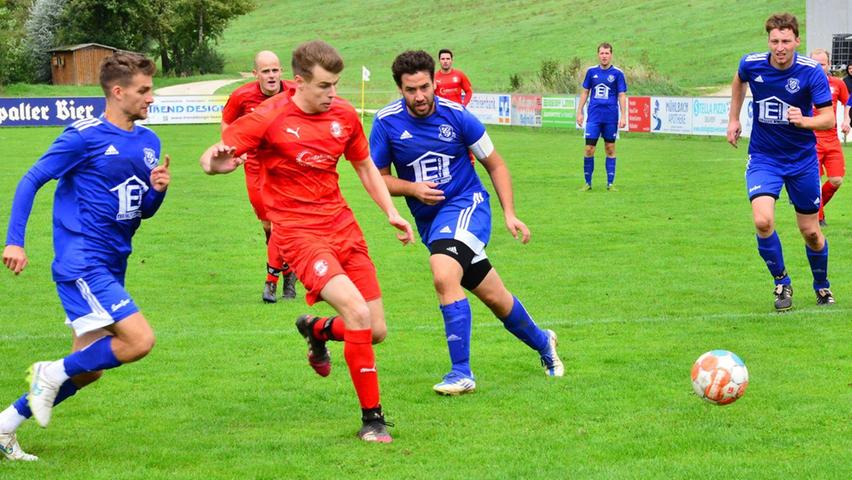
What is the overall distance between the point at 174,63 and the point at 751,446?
8044cm

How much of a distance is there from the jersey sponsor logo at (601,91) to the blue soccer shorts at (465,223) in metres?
13.7

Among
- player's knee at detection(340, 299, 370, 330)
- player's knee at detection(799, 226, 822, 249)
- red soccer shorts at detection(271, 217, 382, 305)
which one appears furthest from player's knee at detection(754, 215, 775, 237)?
player's knee at detection(340, 299, 370, 330)

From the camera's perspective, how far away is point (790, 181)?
1034cm

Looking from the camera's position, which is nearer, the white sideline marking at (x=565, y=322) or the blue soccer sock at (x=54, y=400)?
the blue soccer sock at (x=54, y=400)

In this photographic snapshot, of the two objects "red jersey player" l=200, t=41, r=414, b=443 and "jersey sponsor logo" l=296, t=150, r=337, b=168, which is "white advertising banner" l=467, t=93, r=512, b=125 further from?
"jersey sponsor logo" l=296, t=150, r=337, b=168

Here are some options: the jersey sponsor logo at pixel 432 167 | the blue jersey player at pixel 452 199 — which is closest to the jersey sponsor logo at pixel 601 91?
the blue jersey player at pixel 452 199

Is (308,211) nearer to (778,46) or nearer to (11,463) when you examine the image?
(11,463)

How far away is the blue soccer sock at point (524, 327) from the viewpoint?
8008 mm

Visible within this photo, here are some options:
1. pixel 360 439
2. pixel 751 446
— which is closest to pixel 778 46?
pixel 751 446

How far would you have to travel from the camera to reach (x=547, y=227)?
653 inches

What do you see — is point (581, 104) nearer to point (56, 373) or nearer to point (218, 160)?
point (218, 160)

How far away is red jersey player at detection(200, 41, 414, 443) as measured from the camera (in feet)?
21.5

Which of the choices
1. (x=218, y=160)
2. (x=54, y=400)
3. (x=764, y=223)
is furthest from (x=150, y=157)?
(x=764, y=223)

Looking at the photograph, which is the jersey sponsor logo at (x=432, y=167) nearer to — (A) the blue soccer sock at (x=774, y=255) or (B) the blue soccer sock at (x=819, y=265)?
(A) the blue soccer sock at (x=774, y=255)
